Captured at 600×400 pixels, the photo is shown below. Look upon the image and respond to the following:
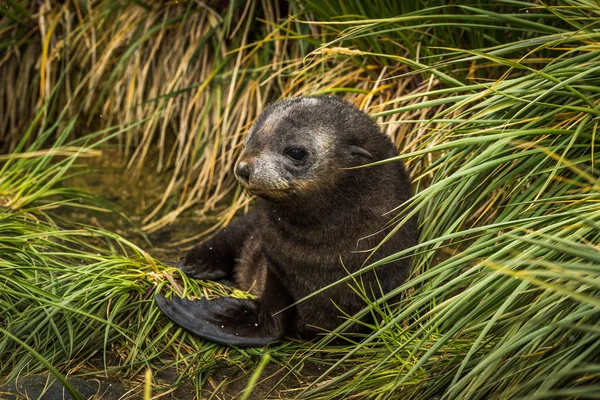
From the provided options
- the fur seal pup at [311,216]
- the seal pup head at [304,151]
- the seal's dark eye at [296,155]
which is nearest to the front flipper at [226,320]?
the fur seal pup at [311,216]

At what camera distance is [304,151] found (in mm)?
3965

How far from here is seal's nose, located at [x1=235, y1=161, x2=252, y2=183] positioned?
3885mm

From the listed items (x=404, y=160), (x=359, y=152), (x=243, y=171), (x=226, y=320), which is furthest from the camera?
(x=404, y=160)

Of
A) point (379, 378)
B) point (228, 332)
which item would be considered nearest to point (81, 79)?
point (228, 332)

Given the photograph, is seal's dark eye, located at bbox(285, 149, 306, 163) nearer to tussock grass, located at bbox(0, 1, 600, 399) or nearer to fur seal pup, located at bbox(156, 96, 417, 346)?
fur seal pup, located at bbox(156, 96, 417, 346)

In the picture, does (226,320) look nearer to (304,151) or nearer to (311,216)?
(311,216)

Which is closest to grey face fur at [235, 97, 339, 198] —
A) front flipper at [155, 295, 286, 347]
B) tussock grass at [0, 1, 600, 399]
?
tussock grass at [0, 1, 600, 399]

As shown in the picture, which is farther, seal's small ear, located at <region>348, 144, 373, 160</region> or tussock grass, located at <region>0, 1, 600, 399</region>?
seal's small ear, located at <region>348, 144, 373, 160</region>

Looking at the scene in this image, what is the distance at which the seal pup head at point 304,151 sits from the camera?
12.8ft

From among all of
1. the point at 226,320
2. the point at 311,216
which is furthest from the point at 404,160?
the point at 226,320

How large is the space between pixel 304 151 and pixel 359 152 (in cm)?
24

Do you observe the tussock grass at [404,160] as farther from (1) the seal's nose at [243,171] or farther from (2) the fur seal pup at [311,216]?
(1) the seal's nose at [243,171]

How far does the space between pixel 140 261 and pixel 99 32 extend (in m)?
2.66

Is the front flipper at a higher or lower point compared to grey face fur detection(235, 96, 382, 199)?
lower
